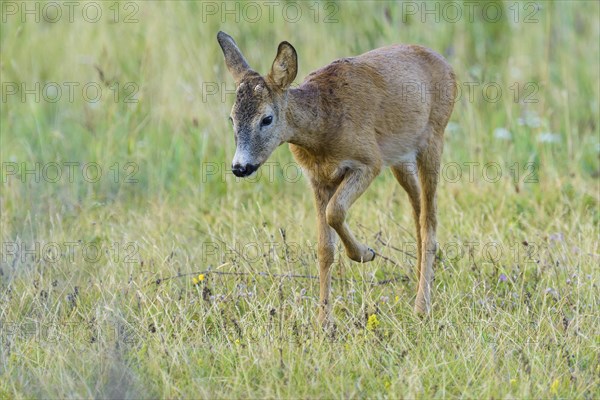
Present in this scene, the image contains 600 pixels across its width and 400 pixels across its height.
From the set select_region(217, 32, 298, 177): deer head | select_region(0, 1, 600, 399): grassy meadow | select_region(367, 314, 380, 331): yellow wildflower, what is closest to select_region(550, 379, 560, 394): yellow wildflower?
select_region(0, 1, 600, 399): grassy meadow

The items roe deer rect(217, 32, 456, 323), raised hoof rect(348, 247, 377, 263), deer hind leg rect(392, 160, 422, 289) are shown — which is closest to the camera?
roe deer rect(217, 32, 456, 323)

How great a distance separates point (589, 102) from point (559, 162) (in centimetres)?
149

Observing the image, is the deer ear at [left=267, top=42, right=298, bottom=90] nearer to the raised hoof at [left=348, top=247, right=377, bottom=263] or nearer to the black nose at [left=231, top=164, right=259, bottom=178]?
the black nose at [left=231, top=164, right=259, bottom=178]

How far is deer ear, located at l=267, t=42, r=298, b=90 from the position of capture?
5.48 m

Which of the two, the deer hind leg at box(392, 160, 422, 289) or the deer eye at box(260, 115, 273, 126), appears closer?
the deer eye at box(260, 115, 273, 126)

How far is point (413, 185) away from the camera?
6578 millimetres

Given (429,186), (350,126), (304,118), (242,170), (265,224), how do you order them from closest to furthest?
(242,170) → (304,118) → (350,126) → (265,224) → (429,186)

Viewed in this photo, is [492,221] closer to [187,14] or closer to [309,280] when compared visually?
[309,280]

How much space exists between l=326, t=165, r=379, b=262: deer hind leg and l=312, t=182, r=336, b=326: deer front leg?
0.13 meters

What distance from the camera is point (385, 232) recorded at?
22.7 feet

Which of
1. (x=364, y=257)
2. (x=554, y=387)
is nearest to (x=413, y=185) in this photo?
(x=364, y=257)

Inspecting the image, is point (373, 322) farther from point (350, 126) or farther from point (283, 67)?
point (283, 67)

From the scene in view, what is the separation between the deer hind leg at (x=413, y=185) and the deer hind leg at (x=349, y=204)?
0.60 m

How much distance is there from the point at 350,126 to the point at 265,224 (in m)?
0.91
